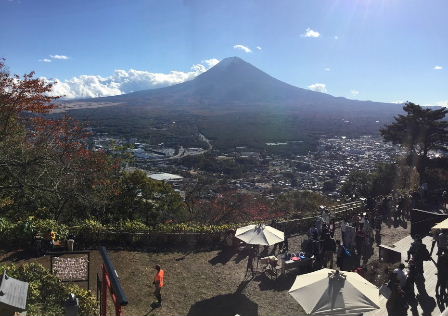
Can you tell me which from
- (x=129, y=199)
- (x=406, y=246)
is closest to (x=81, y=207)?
(x=129, y=199)

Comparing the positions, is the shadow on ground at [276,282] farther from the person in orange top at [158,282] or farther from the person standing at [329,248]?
the person in orange top at [158,282]

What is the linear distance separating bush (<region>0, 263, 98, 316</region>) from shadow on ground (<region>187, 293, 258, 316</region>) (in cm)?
220

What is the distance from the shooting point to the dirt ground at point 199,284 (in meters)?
8.30

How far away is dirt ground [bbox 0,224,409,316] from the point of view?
8.30 meters

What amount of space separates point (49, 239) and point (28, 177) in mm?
1815

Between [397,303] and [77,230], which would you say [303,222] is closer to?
[397,303]

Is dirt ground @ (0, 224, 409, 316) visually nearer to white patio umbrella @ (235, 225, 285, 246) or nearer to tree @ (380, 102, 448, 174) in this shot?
white patio umbrella @ (235, 225, 285, 246)

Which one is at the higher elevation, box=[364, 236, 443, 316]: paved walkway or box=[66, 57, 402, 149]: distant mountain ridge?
box=[66, 57, 402, 149]: distant mountain ridge

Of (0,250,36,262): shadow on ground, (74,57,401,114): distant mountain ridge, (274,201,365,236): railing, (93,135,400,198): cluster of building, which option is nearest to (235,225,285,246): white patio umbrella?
(274,201,365,236): railing

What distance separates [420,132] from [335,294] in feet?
62.1

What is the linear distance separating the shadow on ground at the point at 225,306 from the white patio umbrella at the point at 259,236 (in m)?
1.51

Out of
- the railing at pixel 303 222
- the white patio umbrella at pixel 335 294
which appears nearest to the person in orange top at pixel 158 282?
the white patio umbrella at pixel 335 294

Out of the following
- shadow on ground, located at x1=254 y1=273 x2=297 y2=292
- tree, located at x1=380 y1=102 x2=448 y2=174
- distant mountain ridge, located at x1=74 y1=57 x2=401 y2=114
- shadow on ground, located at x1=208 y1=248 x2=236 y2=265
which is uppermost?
distant mountain ridge, located at x1=74 y1=57 x2=401 y2=114

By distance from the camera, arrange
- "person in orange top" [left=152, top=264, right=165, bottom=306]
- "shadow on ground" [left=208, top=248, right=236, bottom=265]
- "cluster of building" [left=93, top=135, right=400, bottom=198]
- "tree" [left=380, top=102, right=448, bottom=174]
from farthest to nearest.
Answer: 1. "cluster of building" [left=93, top=135, right=400, bottom=198]
2. "tree" [left=380, top=102, right=448, bottom=174]
3. "shadow on ground" [left=208, top=248, right=236, bottom=265]
4. "person in orange top" [left=152, top=264, right=165, bottom=306]
